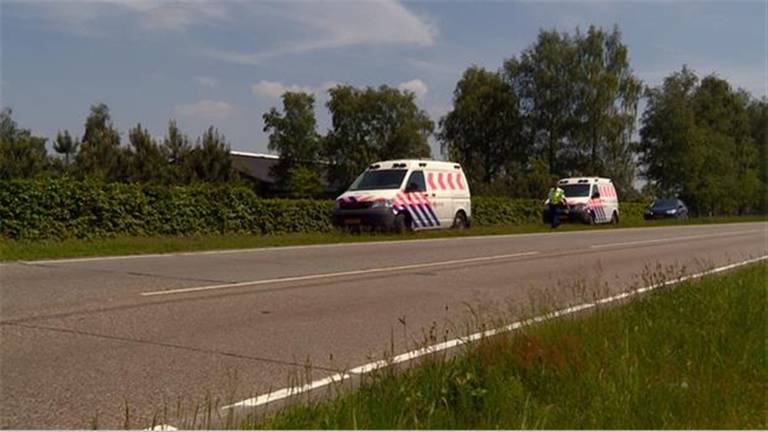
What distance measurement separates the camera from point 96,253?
15.5 metres

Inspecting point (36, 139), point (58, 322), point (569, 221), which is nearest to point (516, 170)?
point (569, 221)

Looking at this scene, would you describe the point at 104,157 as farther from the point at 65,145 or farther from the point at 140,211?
the point at 140,211

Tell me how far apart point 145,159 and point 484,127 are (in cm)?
3446

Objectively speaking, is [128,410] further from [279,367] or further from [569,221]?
[569,221]

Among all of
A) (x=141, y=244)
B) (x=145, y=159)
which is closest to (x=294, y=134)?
(x=145, y=159)

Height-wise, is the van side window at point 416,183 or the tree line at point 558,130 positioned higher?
the tree line at point 558,130

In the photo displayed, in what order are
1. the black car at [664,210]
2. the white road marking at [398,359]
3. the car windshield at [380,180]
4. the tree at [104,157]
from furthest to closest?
the black car at [664,210], the tree at [104,157], the car windshield at [380,180], the white road marking at [398,359]

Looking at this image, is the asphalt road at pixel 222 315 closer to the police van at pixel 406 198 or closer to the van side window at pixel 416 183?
the police van at pixel 406 198

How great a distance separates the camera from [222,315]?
8969mm

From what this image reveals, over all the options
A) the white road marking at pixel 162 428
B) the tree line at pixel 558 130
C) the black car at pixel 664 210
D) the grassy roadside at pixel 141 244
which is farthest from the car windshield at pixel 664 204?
the white road marking at pixel 162 428

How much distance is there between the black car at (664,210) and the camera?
5122 centimetres

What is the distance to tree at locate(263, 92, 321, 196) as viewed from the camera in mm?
74812

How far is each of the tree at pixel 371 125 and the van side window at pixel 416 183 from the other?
47506 millimetres

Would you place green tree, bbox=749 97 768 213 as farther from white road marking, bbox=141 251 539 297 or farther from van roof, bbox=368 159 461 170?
white road marking, bbox=141 251 539 297
